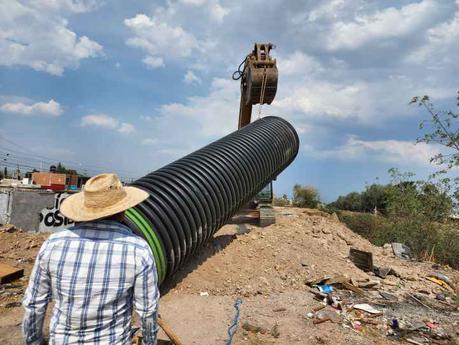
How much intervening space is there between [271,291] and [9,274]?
4.51 m

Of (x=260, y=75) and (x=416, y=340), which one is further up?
(x=260, y=75)

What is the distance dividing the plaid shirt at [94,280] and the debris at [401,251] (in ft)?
37.8

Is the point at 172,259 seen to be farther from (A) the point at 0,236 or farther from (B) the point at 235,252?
(A) the point at 0,236

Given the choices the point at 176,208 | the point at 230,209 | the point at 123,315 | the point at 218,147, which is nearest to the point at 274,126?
the point at 218,147

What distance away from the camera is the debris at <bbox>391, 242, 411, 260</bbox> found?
12.1 metres

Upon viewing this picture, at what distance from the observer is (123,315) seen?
2174mm

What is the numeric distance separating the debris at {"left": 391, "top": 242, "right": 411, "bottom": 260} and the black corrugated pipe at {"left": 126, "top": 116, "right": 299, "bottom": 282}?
5.64 metres

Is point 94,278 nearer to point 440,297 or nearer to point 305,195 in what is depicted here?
point 440,297

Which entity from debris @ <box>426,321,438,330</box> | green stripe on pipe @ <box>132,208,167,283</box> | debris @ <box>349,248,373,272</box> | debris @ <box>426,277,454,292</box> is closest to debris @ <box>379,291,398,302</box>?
debris @ <box>426,321,438,330</box>

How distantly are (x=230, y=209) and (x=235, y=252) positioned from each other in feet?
4.23

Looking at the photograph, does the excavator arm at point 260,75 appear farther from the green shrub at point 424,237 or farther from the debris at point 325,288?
the green shrub at point 424,237

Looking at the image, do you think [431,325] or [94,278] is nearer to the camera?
[94,278]

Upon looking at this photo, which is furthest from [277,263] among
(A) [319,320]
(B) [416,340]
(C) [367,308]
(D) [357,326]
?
(B) [416,340]

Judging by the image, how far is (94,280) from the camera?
81.5 inches
